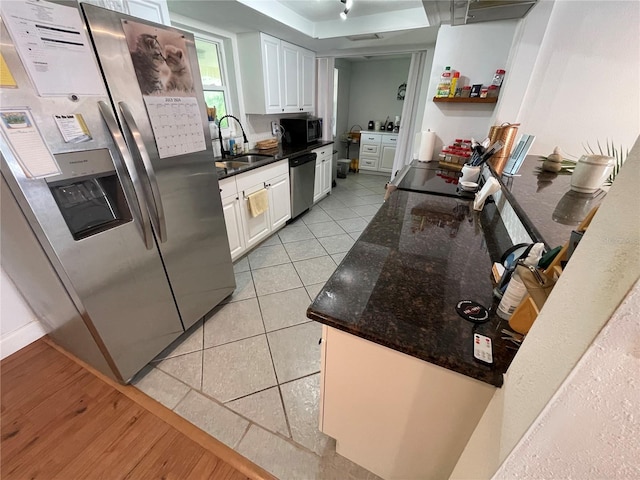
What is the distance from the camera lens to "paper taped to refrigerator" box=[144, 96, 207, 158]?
4.02 ft

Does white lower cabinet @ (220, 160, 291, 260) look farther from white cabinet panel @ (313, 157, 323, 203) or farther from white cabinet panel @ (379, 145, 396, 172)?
white cabinet panel @ (379, 145, 396, 172)

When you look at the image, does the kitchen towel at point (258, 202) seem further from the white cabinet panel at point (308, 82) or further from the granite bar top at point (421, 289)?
the white cabinet panel at point (308, 82)

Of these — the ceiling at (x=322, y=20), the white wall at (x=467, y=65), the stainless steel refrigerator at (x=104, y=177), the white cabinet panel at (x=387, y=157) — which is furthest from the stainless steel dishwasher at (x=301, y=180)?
the white cabinet panel at (x=387, y=157)

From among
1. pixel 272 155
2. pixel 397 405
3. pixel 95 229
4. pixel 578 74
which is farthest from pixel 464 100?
pixel 95 229

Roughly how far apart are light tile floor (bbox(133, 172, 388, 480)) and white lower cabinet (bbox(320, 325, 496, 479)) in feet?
0.99

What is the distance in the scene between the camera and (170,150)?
4.30 ft

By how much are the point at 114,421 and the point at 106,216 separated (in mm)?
1035

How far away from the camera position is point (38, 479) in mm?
1080

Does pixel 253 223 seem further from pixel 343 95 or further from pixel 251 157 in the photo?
pixel 343 95

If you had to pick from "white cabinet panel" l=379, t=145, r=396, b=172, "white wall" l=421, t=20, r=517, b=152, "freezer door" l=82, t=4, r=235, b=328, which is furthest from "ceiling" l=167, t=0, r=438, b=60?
"white cabinet panel" l=379, t=145, r=396, b=172

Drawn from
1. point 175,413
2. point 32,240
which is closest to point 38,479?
point 175,413

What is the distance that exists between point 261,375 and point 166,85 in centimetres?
163

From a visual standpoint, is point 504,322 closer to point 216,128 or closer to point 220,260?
point 220,260

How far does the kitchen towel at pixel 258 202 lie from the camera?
2.43m
